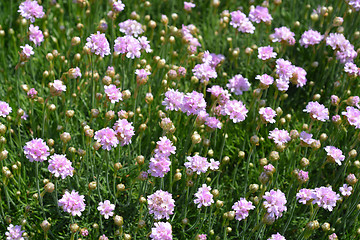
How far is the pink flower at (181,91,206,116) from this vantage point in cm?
310

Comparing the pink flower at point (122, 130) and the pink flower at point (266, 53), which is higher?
the pink flower at point (266, 53)

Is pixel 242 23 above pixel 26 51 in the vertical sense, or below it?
above

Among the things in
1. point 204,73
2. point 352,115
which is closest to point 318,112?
point 352,115

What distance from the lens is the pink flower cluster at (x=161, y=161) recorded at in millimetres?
2803

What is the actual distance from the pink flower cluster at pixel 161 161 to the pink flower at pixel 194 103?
35 centimetres

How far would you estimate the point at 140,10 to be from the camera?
480 centimetres

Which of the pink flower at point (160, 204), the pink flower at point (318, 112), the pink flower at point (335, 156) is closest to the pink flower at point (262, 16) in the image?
the pink flower at point (318, 112)

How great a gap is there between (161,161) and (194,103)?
0.51m

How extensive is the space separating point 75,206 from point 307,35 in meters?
2.45

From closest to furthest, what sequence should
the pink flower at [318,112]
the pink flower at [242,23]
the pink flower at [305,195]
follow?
the pink flower at [305,195] < the pink flower at [318,112] < the pink flower at [242,23]

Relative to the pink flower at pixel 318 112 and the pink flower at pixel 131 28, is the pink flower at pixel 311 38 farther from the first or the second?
the pink flower at pixel 131 28

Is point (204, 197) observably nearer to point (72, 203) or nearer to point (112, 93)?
point (72, 203)

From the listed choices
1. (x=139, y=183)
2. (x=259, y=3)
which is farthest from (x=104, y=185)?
(x=259, y=3)

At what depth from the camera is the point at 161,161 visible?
281 cm
